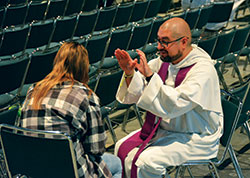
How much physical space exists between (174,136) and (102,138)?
604mm

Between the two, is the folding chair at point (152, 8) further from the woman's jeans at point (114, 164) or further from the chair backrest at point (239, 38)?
the woman's jeans at point (114, 164)

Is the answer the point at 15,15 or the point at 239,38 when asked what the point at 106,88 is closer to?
the point at 239,38

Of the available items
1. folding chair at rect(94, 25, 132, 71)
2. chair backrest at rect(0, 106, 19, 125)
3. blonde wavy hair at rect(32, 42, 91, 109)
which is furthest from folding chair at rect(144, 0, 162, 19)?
blonde wavy hair at rect(32, 42, 91, 109)

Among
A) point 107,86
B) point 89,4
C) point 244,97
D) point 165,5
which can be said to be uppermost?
point 89,4

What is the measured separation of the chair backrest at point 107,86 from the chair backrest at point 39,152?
1159mm

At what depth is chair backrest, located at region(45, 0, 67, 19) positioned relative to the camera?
721 centimetres

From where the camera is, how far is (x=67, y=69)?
279 cm

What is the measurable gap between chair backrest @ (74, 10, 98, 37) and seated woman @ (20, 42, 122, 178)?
352 centimetres

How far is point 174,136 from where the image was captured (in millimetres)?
3209

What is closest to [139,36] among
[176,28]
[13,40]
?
[13,40]

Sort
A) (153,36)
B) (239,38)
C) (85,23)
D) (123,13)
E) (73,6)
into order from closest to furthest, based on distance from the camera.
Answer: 1. (239,38)
2. (153,36)
3. (85,23)
4. (123,13)
5. (73,6)

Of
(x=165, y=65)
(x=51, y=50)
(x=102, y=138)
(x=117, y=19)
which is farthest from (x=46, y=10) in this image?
(x=102, y=138)

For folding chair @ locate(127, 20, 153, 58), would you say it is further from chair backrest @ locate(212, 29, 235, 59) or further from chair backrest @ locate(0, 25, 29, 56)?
chair backrest @ locate(0, 25, 29, 56)

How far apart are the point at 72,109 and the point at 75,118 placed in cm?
5
